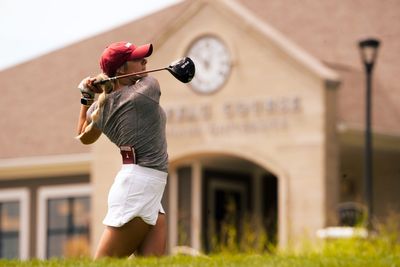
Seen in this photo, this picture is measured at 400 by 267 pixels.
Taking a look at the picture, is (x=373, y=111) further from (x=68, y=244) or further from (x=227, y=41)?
(x=68, y=244)

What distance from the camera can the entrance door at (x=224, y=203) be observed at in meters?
25.8

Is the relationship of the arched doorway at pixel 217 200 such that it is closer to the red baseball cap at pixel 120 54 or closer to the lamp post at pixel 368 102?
the lamp post at pixel 368 102

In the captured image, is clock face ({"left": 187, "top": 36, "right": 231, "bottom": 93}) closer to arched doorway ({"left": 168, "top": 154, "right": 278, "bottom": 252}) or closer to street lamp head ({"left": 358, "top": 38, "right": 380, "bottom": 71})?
arched doorway ({"left": 168, "top": 154, "right": 278, "bottom": 252})

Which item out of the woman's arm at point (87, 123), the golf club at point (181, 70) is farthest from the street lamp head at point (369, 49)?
the golf club at point (181, 70)

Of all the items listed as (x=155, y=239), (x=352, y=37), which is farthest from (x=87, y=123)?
(x=352, y=37)

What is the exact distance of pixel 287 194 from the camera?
75.8 feet

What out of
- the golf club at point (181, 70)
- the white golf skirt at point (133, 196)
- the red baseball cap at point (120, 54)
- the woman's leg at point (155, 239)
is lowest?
the woman's leg at point (155, 239)

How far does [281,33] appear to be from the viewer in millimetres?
30859

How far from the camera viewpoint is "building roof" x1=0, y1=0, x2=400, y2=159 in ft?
87.1

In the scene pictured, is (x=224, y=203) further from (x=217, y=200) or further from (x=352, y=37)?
(x=352, y=37)

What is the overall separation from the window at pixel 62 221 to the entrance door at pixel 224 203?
16.6ft

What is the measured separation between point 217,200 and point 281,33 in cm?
643

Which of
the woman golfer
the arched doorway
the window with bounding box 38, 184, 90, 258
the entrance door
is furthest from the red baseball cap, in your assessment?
the window with bounding box 38, 184, 90, 258

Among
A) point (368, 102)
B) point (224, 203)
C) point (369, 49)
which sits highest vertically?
point (369, 49)
